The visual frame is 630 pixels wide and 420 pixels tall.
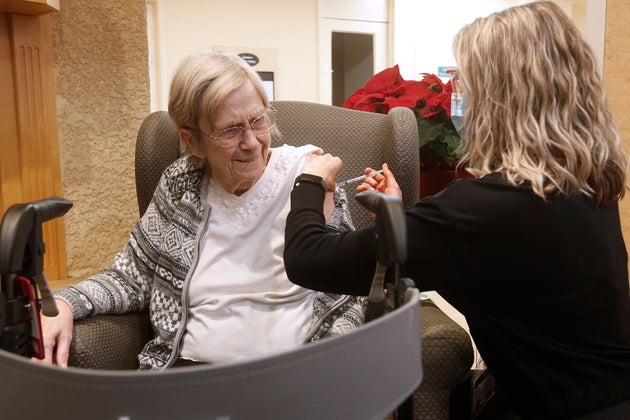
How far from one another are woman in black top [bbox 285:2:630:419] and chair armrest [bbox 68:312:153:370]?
1.62 feet

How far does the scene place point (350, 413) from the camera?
0.56 metres

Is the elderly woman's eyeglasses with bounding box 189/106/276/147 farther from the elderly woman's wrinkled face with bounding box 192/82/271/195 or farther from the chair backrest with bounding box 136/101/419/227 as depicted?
the chair backrest with bounding box 136/101/419/227

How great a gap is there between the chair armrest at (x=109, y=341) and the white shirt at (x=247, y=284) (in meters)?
0.12

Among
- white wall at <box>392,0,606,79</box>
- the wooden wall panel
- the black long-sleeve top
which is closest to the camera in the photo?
the black long-sleeve top

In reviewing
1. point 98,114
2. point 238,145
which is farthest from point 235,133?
point 98,114

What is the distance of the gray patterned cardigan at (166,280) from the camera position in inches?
50.9

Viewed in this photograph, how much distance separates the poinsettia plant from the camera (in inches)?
63.2

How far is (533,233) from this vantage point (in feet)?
2.89

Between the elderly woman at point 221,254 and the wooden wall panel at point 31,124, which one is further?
the wooden wall panel at point 31,124

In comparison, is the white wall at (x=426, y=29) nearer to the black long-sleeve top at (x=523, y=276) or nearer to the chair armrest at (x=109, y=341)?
the chair armrest at (x=109, y=341)

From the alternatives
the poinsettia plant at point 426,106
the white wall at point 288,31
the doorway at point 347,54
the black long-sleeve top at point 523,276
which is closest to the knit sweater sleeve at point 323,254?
the black long-sleeve top at point 523,276

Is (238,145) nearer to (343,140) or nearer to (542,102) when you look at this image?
(343,140)

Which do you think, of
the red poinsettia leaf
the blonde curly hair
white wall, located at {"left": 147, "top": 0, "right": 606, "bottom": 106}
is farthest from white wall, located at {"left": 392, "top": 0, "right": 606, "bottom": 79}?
the blonde curly hair

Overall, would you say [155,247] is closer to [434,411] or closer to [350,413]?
[434,411]
